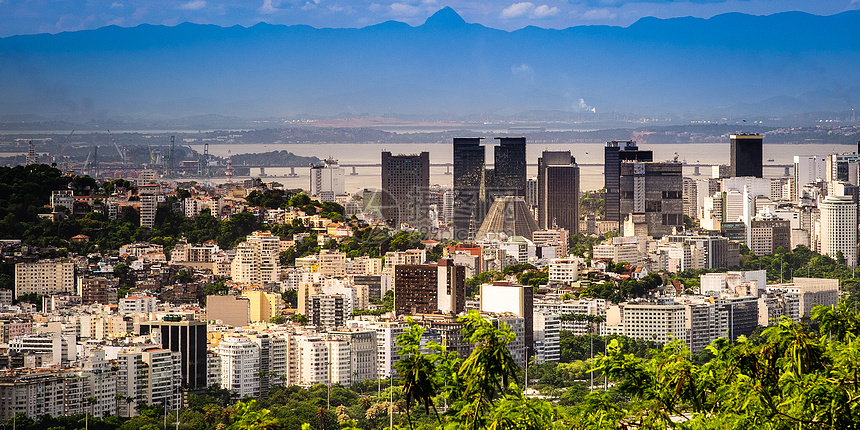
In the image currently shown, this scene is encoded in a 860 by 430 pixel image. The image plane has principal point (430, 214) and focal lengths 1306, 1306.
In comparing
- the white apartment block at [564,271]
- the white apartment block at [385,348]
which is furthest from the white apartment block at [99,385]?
the white apartment block at [564,271]

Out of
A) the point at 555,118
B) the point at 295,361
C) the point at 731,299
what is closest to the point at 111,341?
the point at 295,361

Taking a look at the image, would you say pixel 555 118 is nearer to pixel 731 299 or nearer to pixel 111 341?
pixel 731 299

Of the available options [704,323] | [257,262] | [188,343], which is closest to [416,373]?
[188,343]

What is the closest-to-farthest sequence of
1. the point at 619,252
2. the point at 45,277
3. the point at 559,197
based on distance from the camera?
the point at 45,277, the point at 619,252, the point at 559,197

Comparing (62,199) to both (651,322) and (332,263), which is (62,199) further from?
(651,322)

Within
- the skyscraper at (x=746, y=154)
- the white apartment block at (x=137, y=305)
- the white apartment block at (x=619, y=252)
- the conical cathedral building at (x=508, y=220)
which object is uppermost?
the skyscraper at (x=746, y=154)

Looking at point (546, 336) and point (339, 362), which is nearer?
point (339, 362)

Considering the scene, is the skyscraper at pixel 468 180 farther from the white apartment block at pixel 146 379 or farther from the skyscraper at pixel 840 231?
the white apartment block at pixel 146 379

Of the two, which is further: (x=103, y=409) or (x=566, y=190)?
(x=566, y=190)
